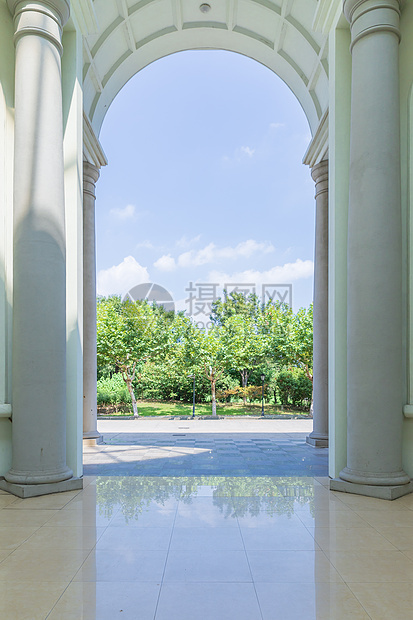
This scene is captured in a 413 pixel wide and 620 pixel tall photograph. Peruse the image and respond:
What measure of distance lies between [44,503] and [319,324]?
395 inches

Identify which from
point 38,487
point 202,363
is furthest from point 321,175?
point 202,363

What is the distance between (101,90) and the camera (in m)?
14.8

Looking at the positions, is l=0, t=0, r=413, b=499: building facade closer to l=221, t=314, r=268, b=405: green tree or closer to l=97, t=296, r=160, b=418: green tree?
l=97, t=296, r=160, b=418: green tree

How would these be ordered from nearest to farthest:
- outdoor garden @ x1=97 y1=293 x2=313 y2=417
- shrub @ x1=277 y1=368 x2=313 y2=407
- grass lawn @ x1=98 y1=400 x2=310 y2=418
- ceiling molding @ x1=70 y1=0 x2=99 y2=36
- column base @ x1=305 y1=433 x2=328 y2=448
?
1. ceiling molding @ x1=70 y1=0 x2=99 y2=36
2. column base @ x1=305 y1=433 x2=328 y2=448
3. outdoor garden @ x1=97 y1=293 x2=313 y2=417
4. grass lawn @ x1=98 y1=400 x2=310 y2=418
5. shrub @ x1=277 y1=368 x2=313 y2=407

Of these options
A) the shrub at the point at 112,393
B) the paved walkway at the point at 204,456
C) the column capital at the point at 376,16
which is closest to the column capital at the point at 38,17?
the column capital at the point at 376,16

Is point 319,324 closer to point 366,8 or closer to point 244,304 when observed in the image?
point 366,8

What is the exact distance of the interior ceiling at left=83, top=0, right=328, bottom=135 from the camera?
1338cm

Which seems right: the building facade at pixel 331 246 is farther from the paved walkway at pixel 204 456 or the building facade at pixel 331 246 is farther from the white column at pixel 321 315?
the white column at pixel 321 315

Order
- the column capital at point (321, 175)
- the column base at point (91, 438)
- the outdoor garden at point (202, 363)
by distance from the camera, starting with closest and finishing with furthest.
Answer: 1. the column base at point (91, 438)
2. the column capital at point (321, 175)
3. the outdoor garden at point (202, 363)

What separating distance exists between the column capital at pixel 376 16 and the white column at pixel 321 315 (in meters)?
6.39

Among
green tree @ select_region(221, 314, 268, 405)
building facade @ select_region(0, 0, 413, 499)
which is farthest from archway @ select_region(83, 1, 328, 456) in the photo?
green tree @ select_region(221, 314, 268, 405)

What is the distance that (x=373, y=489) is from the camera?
8.28 m

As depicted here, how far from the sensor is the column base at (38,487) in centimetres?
823

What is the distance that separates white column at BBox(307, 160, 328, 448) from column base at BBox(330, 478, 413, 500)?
6276 millimetres
